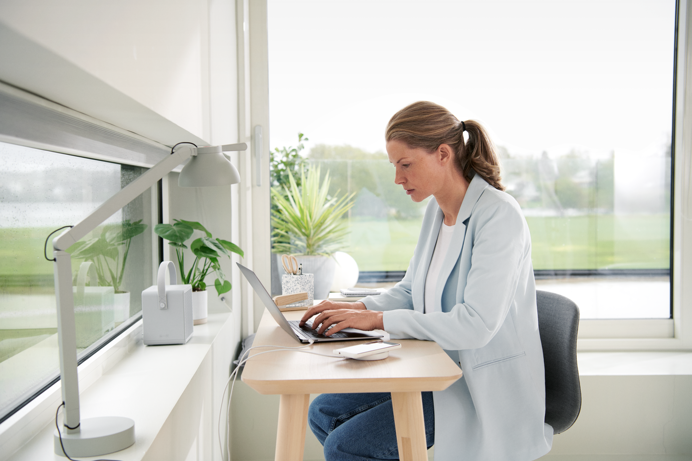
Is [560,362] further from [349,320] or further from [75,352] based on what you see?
[75,352]

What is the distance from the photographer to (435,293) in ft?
5.17

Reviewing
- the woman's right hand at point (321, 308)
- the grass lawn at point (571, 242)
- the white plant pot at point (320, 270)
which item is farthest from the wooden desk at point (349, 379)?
the grass lawn at point (571, 242)

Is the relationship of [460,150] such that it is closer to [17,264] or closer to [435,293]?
[435,293]

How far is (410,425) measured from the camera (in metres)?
1.29

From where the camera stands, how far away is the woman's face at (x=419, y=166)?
5.31 feet

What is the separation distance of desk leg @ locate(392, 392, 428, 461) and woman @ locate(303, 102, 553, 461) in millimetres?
82

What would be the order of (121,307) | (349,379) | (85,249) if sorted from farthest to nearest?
(121,307) → (85,249) → (349,379)

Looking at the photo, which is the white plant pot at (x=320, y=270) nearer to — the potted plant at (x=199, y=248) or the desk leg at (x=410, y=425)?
the potted plant at (x=199, y=248)

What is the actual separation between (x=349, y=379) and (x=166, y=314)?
2.66 feet

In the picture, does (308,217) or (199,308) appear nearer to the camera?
(199,308)

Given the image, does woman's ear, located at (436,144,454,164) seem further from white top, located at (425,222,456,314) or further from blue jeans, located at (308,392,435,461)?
blue jeans, located at (308,392,435,461)

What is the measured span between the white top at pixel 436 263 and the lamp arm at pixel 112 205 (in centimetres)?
92

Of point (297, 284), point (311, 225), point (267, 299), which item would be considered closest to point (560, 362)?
point (267, 299)

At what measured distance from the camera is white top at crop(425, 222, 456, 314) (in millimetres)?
1684
